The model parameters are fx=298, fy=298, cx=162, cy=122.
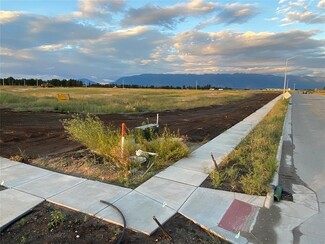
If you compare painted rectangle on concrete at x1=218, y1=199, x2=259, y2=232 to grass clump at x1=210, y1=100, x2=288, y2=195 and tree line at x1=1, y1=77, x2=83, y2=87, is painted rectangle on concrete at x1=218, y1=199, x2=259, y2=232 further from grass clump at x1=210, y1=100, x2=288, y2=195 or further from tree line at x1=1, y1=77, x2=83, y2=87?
tree line at x1=1, y1=77, x2=83, y2=87

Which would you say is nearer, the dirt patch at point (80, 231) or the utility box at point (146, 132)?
the dirt patch at point (80, 231)

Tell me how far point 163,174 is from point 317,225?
10.1 ft

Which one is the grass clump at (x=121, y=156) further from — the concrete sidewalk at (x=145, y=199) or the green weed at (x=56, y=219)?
the green weed at (x=56, y=219)

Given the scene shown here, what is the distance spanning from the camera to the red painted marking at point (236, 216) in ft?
14.3

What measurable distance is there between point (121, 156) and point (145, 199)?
1.69 m

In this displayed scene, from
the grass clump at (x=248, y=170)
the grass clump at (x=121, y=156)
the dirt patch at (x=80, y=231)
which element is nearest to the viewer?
the dirt patch at (x=80, y=231)

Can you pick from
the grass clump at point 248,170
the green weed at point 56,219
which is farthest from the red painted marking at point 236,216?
the green weed at point 56,219

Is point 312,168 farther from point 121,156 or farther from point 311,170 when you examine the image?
point 121,156

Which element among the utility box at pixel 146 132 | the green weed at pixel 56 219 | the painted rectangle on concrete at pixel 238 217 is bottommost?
the painted rectangle on concrete at pixel 238 217

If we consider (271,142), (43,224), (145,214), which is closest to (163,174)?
(145,214)

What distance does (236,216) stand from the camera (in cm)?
466

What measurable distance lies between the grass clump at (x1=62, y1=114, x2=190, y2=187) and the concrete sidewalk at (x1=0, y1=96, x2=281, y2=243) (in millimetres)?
386

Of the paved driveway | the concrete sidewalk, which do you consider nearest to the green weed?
the concrete sidewalk

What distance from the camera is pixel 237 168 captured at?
6.90 meters
